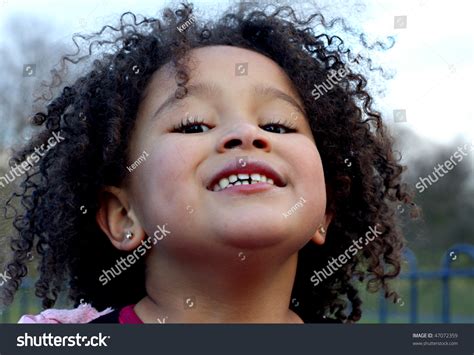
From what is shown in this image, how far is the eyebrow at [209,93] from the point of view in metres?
1.69

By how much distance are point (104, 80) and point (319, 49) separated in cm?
54

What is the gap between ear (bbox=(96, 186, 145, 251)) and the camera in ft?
5.77

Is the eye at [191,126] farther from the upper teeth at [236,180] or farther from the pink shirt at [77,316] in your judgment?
the pink shirt at [77,316]

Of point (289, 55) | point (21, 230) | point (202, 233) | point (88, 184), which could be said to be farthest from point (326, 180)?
point (21, 230)

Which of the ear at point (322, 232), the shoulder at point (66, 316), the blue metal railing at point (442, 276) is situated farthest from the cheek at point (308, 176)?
the blue metal railing at point (442, 276)

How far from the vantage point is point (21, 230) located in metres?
2.01

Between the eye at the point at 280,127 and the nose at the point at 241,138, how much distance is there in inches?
3.2

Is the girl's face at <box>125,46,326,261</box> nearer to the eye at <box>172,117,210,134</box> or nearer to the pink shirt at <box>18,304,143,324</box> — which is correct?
the eye at <box>172,117,210,134</box>

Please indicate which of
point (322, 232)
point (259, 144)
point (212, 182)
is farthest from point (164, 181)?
point (322, 232)

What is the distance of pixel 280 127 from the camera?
68.7 inches

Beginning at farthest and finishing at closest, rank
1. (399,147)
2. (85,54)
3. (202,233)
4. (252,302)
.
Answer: (399,147) → (85,54) → (252,302) → (202,233)

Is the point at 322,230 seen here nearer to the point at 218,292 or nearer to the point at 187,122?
the point at 218,292

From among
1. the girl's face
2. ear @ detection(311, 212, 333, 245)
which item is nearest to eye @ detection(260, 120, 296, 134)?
the girl's face
